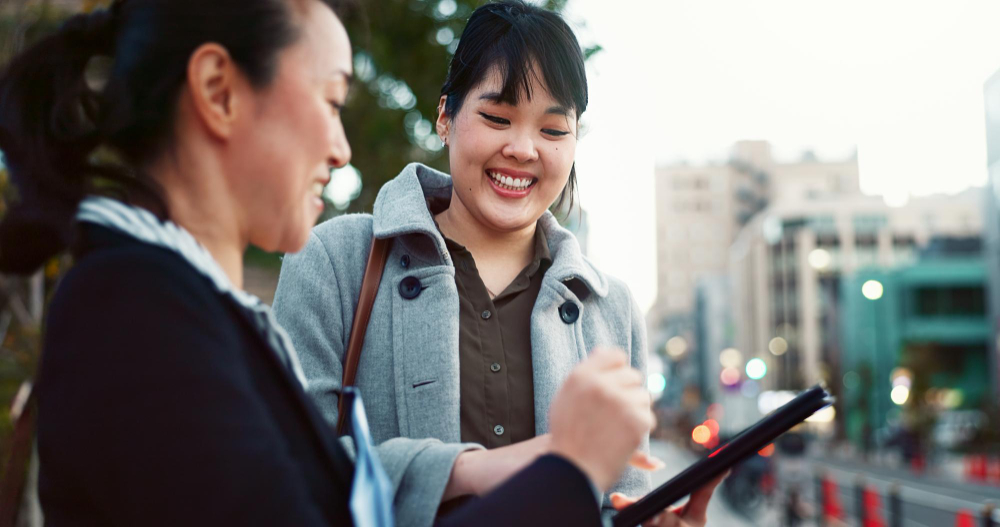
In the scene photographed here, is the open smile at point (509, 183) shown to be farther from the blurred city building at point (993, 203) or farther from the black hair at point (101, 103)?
the blurred city building at point (993, 203)

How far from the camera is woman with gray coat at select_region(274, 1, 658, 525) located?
1948 mm

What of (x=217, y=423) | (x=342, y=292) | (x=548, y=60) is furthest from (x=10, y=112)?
(x=548, y=60)

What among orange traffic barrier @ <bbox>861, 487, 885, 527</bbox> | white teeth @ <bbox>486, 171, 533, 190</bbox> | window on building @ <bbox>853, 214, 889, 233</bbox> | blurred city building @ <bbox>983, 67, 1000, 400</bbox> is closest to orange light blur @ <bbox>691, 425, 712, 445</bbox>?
orange traffic barrier @ <bbox>861, 487, 885, 527</bbox>

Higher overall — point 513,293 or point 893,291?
point 513,293

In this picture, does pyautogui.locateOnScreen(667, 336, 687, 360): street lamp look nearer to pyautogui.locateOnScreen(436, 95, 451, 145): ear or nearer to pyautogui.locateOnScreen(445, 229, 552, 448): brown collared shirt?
pyautogui.locateOnScreen(436, 95, 451, 145): ear

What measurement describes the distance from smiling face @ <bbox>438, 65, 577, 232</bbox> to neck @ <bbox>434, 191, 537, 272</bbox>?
0.06 meters

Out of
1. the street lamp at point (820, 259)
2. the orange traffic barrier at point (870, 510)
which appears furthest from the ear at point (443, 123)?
the street lamp at point (820, 259)

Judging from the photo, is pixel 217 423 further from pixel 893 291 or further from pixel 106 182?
pixel 893 291

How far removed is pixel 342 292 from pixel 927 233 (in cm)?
9117

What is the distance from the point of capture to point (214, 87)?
115 cm

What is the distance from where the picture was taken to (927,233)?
276 ft

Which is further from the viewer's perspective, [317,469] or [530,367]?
[530,367]

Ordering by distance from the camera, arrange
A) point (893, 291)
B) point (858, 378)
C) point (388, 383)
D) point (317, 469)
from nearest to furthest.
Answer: point (317, 469) → point (388, 383) → point (858, 378) → point (893, 291)

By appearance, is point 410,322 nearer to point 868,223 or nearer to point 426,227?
point 426,227
